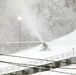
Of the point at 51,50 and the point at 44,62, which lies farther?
the point at 51,50

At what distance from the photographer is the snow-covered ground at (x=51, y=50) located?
26491 millimetres

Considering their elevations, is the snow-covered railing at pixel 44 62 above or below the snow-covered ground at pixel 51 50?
below

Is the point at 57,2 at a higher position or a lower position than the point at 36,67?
higher

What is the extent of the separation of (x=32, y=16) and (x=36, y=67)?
517 inches

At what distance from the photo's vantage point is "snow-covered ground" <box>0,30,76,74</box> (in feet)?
86.9

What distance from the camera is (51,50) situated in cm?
2859

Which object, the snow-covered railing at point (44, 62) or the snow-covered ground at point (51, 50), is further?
the snow-covered ground at point (51, 50)

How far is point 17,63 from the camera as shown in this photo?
24.5 metres

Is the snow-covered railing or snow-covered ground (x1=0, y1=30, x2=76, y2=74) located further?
snow-covered ground (x1=0, y1=30, x2=76, y2=74)

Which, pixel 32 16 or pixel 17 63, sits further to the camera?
pixel 32 16

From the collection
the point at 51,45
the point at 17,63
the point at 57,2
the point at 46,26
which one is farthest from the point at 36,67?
the point at 57,2

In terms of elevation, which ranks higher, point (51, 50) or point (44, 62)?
point (51, 50)

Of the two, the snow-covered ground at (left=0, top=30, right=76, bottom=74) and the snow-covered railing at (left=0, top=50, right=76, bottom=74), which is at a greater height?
the snow-covered ground at (left=0, top=30, right=76, bottom=74)

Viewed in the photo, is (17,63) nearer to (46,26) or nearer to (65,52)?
(65,52)
